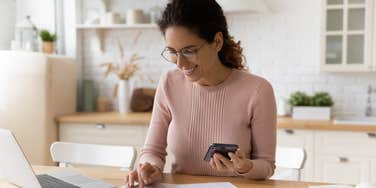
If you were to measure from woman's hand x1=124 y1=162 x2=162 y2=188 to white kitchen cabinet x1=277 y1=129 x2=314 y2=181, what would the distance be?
178 cm

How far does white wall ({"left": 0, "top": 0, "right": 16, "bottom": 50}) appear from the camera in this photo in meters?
3.82

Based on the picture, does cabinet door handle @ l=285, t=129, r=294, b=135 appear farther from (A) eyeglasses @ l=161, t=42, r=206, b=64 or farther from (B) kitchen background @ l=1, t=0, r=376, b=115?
(A) eyeglasses @ l=161, t=42, r=206, b=64

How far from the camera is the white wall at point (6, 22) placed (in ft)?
12.5

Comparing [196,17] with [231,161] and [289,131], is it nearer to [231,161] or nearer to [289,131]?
[231,161]

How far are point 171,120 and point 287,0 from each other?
2.16m

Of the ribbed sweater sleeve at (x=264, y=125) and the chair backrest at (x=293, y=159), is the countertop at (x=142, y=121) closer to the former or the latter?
the chair backrest at (x=293, y=159)

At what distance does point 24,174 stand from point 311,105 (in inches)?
98.5

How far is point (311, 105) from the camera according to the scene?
351cm

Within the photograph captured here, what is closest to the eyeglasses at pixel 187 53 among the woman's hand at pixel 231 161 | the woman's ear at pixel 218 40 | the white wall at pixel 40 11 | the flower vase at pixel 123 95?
the woman's ear at pixel 218 40


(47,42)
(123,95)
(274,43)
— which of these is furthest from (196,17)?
(47,42)

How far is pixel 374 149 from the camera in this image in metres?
3.10

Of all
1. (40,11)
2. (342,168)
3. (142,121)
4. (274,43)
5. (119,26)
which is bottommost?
(342,168)

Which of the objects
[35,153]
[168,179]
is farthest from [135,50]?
[168,179]

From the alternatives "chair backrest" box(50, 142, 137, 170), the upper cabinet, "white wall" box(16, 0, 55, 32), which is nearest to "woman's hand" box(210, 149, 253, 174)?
"chair backrest" box(50, 142, 137, 170)
